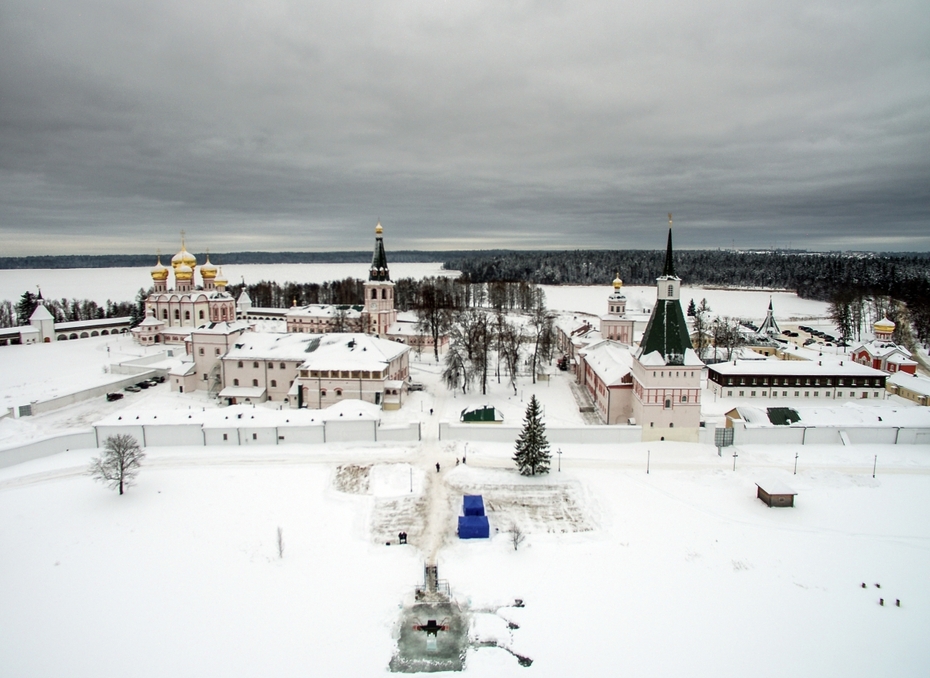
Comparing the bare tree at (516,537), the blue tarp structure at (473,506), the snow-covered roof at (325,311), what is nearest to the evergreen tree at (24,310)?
the snow-covered roof at (325,311)

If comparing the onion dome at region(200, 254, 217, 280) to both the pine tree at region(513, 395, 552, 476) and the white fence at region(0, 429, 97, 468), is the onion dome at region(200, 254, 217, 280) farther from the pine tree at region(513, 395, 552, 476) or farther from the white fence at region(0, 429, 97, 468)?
the pine tree at region(513, 395, 552, 476)

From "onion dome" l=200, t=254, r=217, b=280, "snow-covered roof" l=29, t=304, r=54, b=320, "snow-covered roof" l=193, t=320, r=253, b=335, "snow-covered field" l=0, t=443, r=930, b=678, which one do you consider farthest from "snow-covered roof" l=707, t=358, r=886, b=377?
"snow-covered roof" l=29, t=304, r=54, b=320

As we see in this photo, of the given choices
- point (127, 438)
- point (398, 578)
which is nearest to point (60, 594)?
point (127, 438)

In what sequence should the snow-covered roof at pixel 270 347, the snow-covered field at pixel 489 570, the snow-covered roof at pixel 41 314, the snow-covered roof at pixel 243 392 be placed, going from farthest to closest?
the snow-covered roof at pixel 41 314
the snow-covered roof at pixel 270 347
the snow-covered roof at pixel 243 392
the snow-covered field at pixel 489 570

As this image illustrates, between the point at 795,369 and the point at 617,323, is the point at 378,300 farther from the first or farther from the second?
the point at 795,369

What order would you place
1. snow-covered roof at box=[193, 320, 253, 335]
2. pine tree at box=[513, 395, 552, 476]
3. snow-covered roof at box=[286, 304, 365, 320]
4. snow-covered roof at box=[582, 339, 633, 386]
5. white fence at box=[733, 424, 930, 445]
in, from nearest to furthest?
pine tree at box=[513, 395, 552, 476], white fence at box=[733, 424, 930, 445], snow-covered roof at box=[582, 339, 633, 386], snow-covered roof at box=[193, 320, 253, 335], snow-covered roof at box=[286, 304, 365, 320]

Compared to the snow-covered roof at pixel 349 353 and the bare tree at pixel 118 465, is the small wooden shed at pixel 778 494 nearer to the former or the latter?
the snow-covered roof at pixel 349 353

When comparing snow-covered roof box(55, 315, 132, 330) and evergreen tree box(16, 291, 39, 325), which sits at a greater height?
evergreen tree box(16, 291, 39, 325)
